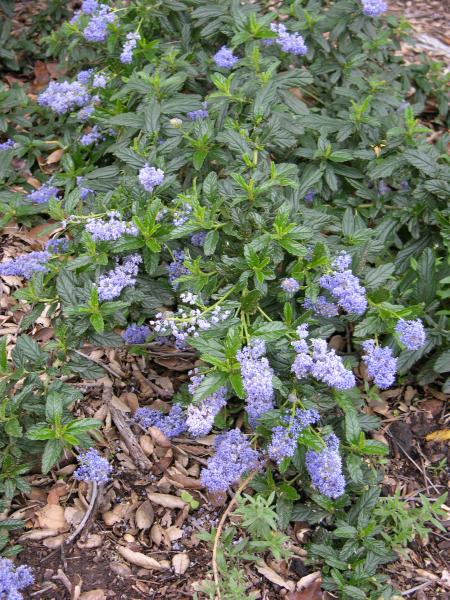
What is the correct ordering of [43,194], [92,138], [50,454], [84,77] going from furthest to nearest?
[84,77] < [92,138] < [43,194] < [50,454]

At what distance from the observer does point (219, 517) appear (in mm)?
2971

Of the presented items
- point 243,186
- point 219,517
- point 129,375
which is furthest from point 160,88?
point 219,517

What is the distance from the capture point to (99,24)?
3.92 meters

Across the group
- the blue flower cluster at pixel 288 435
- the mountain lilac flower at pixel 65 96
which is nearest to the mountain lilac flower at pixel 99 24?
the mountain lilac flower at pixel 65 96

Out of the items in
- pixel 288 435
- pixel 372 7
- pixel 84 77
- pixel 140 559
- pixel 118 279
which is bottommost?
pixel 140 559

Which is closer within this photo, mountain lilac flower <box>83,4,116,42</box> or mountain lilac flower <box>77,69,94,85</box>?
mountain lilac flower <box>83,4,116,42</box>

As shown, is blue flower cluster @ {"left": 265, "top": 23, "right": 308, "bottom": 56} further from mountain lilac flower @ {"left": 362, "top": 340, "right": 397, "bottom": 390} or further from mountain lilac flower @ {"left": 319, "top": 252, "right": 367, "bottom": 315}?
mountain lilac flower @ {"left": 362, "top": 340, "right": 397, "bottom": 390}

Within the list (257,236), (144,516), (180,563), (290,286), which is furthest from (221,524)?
(257,236)

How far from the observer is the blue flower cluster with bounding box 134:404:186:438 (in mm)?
3119

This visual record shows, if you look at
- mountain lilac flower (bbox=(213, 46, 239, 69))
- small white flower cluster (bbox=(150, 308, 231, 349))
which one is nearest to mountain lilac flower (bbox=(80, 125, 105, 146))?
mountain lilac flower (bbox=(213, 46, 239, 69))

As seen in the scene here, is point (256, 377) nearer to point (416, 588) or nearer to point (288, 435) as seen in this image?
point (288, 435)

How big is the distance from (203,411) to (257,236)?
0.86 m

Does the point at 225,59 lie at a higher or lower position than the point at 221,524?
higher

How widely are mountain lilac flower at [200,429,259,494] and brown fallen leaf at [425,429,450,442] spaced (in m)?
1.00
